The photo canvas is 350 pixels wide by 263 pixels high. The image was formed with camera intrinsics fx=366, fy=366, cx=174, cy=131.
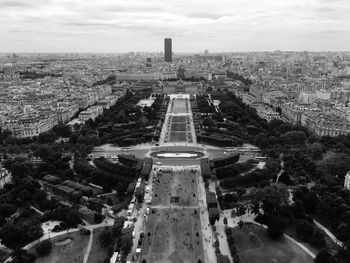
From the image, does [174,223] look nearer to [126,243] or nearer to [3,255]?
→ [126,243]

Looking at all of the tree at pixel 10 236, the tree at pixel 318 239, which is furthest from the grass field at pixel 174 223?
the tree at pixel 10 236

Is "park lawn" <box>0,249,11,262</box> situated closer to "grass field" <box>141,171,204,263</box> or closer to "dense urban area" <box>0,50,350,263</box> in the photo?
"dense urban area" <box>0,50,350,263</box>

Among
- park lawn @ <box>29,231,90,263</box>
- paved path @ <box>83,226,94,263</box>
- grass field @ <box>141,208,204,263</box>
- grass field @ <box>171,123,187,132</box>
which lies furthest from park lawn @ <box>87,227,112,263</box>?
grass field @ <box>171,123,187,132</box>

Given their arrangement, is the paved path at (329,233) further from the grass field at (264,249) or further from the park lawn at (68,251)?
the park lawn at (68,251)

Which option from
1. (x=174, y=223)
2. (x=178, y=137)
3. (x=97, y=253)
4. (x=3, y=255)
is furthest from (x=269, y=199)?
(x=178, y=137)

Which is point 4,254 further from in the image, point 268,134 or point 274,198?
point 268,134

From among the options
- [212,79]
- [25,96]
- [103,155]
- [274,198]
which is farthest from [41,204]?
[212,79]
